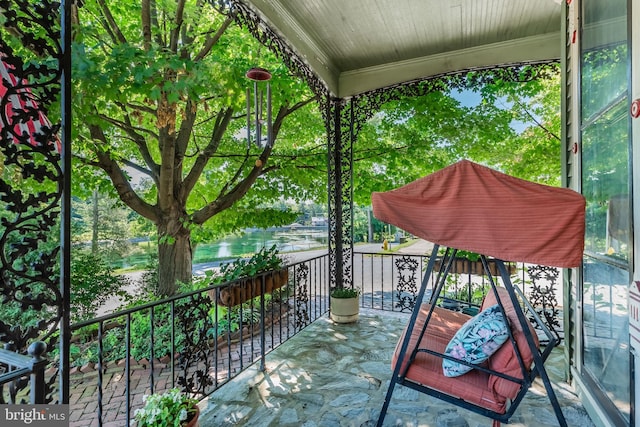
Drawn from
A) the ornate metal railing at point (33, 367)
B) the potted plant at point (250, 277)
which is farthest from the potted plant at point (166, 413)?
the potted plant at point (250, 277)

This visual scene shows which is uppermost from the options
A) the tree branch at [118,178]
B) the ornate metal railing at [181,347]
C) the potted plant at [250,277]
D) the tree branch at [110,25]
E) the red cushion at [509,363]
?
the tree branch at [110,25]

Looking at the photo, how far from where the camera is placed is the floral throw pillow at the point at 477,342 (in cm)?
161

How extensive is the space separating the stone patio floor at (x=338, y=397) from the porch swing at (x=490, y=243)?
499mm

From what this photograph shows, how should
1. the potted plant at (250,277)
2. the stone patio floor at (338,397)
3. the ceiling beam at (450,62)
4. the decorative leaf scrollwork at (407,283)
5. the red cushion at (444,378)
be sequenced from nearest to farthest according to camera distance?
the red cushion at (444,378) < the stone patio floor at (338,397) < the potted plant at (250,277) < the ceiling beam at (450,62) < the decorative leaf scrollwork at (407,283)

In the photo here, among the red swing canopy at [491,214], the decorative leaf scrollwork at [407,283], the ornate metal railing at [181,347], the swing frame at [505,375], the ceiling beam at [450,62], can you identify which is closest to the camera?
the red swing canopy at [491,214]

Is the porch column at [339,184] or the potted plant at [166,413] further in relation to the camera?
the porch column at [339,184]

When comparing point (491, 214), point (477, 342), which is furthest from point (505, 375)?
point (491, 214)

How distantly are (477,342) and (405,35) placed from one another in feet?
9.79

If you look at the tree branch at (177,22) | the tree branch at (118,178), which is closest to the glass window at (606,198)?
the tree branch at (177,22)

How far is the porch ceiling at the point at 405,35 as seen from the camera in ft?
9.14

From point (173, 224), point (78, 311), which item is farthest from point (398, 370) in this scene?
point (78, 311)

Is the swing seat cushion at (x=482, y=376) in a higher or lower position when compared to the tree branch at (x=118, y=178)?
lower

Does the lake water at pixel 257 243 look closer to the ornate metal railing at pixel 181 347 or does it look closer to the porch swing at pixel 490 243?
the ornate metal railing at pixel 181 347

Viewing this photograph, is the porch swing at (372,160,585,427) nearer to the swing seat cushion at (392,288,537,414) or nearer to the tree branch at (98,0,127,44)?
the swing seat cushion at (392,288,537,414)
